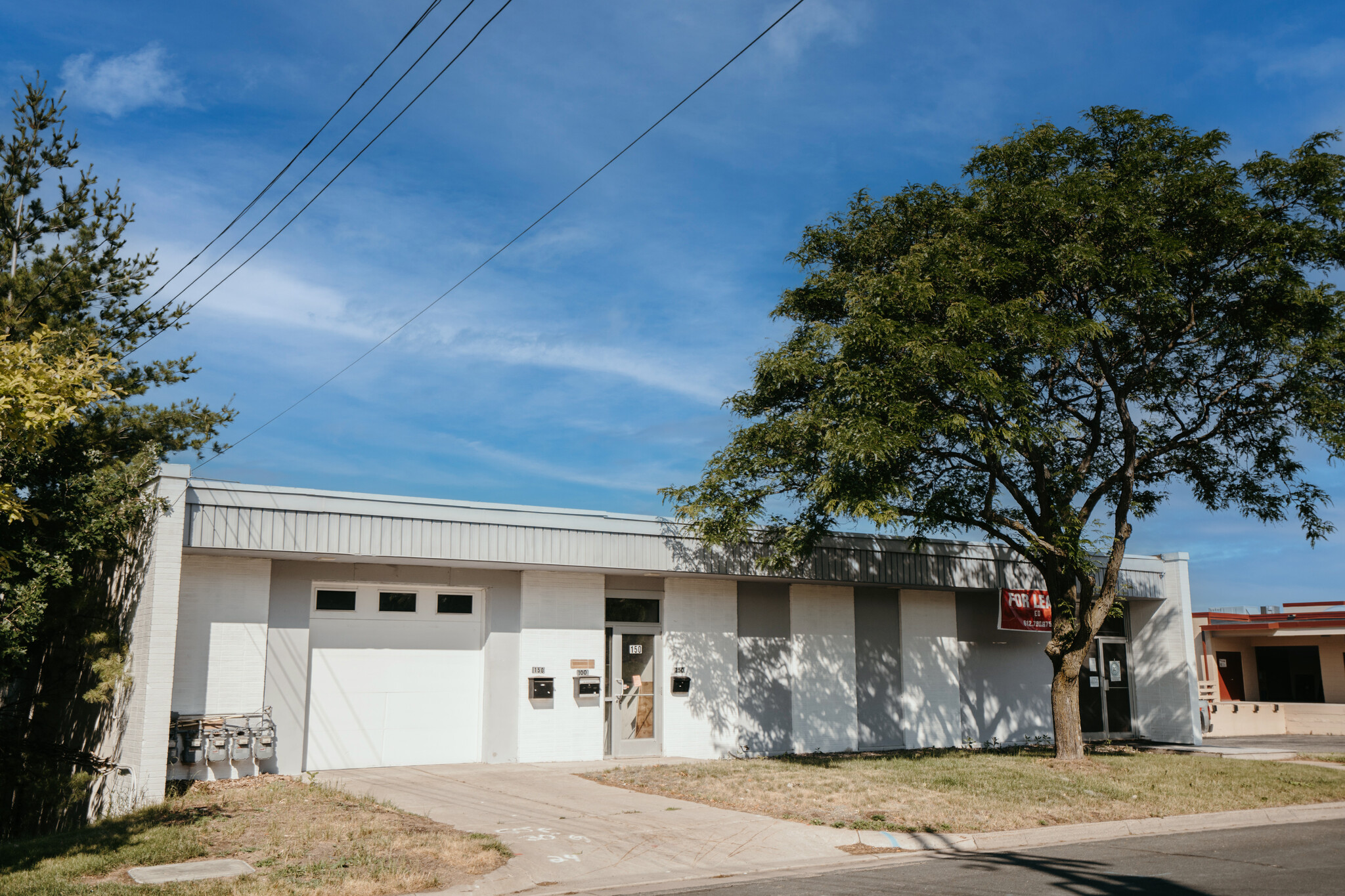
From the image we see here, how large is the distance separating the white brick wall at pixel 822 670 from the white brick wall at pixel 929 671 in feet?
4.27

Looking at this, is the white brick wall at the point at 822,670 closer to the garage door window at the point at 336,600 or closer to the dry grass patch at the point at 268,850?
the garage door window at the point at 336,600

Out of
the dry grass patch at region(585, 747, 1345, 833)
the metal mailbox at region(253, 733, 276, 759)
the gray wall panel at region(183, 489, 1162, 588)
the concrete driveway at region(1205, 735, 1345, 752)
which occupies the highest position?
the gray wall panel at region(183, 489, 1162, 588)

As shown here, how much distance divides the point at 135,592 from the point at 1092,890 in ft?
38.2

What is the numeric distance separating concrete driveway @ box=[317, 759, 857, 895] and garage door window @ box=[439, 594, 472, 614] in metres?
3.09

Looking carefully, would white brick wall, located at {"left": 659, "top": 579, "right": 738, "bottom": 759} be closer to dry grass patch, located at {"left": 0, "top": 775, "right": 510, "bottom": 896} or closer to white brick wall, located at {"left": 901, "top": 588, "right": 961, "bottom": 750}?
white brick wall, located at {"left": 901, "top": 588, "right": 961, "bottom": 750}

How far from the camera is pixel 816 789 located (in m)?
14.1

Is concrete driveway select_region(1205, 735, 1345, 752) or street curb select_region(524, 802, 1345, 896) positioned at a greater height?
street curb select_region(524, 802, 1345, 896)

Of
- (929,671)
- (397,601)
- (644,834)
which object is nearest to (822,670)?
(929,671)

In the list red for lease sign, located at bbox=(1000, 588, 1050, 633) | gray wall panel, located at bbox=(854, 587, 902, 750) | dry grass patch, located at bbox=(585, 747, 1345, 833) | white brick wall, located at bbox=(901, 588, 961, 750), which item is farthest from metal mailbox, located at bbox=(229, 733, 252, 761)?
red for lease sign, located at bbox=(1000, 588, 1050, 633)

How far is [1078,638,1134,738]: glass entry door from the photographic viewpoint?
78.4ft

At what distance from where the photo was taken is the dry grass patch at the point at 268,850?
8562mm

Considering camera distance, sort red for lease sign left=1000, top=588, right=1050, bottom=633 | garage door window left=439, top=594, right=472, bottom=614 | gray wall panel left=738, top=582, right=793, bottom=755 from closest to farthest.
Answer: garage door window left=439, top=594, right=472, bottom=614 → gray wall panel left=738, top=582, right=793, bottom=755 → red for lease sign left=1000, top=588, right=1050, bottom=633

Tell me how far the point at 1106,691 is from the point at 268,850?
65.4ft

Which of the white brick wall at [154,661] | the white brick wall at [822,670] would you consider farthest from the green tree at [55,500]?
the white brick wall at [822,670]
